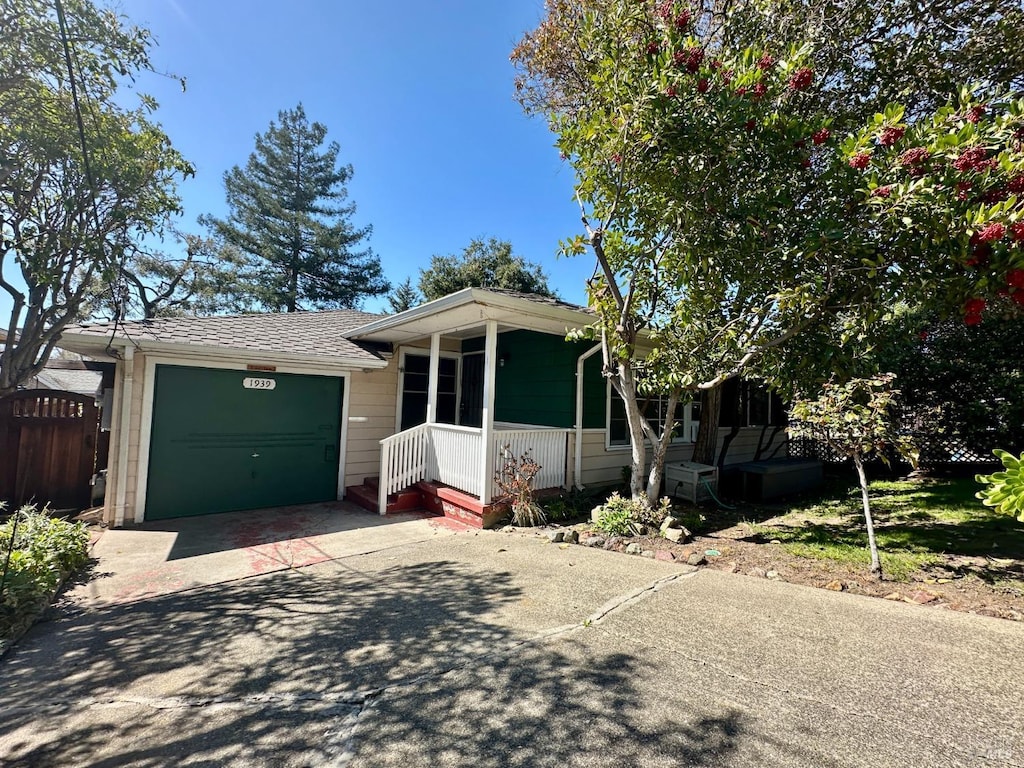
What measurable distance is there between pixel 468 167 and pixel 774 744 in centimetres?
1255

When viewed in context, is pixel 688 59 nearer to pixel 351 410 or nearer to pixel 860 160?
pixel 860 160

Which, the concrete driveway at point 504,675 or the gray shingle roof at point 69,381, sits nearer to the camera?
the concrete driveway at point 504,675

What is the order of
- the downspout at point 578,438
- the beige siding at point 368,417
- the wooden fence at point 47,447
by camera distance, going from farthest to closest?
1. the beige siding at point 368,417
2. the downspout at point 578,438
3. the wooden fence at point 47,447

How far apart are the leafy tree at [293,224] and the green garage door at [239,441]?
54.2 ft

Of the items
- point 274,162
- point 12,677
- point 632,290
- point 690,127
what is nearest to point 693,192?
point 690,127

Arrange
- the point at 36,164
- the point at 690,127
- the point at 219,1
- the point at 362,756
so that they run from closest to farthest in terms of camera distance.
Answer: the point at 362,756
the point at 36,164
the point at 690,127
the point at 219,1

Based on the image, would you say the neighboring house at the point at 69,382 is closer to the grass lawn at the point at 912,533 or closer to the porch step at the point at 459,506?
the porch step at the point at 459,506

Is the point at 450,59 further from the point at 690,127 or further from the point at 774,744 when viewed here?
the point at 774,744

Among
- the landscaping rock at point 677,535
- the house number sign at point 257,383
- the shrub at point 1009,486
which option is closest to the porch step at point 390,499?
the house number sign at point 257,383

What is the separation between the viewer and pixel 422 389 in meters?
8.38

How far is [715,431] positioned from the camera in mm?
8156

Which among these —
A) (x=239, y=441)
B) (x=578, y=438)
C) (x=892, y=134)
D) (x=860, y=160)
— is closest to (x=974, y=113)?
(x=892, y=134)

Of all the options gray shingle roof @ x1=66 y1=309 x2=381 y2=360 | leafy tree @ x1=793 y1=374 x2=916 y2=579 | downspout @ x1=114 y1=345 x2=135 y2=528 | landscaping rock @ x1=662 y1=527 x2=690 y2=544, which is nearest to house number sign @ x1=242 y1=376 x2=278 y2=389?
gray shingle roof @ x1=66 y1=309 x2=381 y2=360

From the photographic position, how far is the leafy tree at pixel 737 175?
4.05 m
